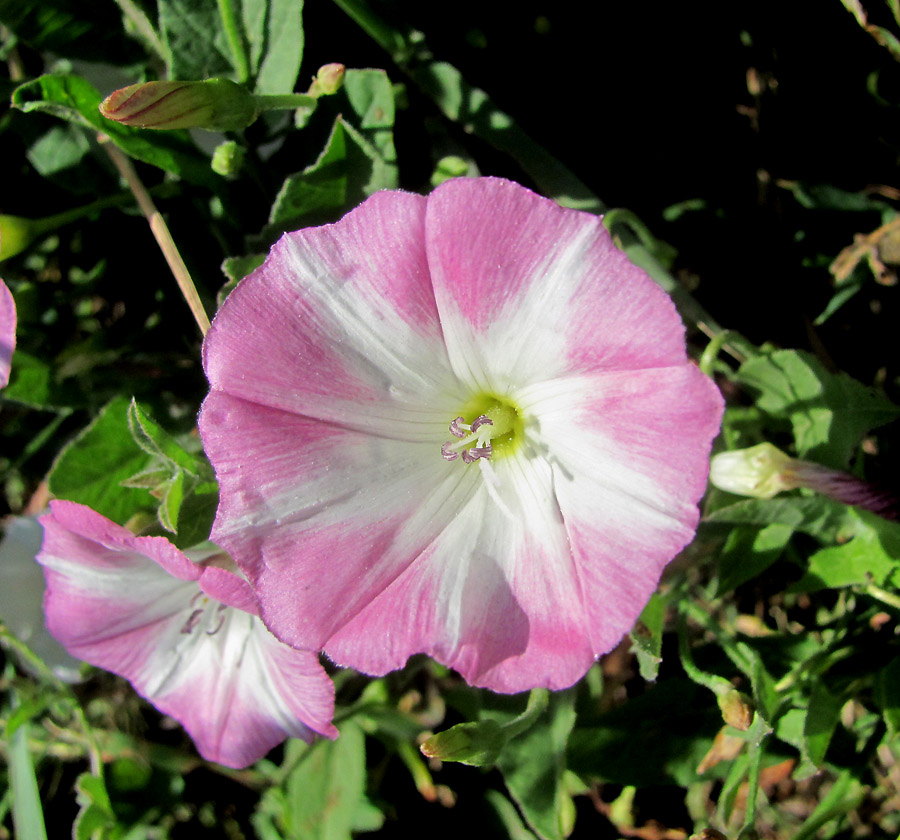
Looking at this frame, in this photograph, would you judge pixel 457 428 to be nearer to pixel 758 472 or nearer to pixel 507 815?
pixel 758 472

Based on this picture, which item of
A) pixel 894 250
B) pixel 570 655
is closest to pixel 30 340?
pixel 570 655

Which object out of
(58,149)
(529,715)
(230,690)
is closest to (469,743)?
(529,715)

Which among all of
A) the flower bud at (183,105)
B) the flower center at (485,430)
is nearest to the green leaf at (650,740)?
the flower center at (485,430)

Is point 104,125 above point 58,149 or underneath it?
above

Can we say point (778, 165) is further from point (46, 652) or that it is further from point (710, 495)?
point (46, 652)

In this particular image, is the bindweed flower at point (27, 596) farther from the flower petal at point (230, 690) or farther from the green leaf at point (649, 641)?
the green leaf at point (649, 641)

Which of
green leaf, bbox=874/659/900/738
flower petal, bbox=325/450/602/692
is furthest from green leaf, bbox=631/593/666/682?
green leaf, bbox=874/659/900/738

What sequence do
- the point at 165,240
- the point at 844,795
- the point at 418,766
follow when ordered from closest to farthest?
1. the point at 165,240
2. the point at 844,795
3. the point at 418,766
